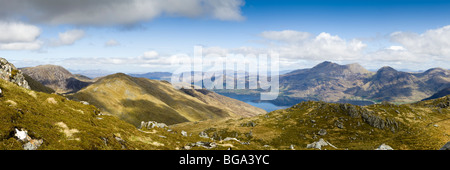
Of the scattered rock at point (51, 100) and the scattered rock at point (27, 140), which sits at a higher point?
the scattered rock at point (51, 100)

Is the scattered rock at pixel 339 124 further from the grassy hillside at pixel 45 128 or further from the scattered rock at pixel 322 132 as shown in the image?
the grassy hillside at pixel 45 128

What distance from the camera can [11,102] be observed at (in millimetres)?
19328

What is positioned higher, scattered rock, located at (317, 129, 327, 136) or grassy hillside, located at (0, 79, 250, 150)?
grassy hillside, located at (0, 79, 250, 150)

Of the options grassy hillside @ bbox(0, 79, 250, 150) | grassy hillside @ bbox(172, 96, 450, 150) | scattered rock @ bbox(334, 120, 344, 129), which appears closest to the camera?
grassy hillside @ bbox(0, 79, 250, 150)

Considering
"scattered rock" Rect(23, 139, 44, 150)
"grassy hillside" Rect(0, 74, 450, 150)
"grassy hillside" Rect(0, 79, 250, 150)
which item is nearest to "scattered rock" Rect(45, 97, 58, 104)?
"grassy hillside" Rect(0, 74, 450, 150)

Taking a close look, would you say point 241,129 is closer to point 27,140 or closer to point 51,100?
point 51,100

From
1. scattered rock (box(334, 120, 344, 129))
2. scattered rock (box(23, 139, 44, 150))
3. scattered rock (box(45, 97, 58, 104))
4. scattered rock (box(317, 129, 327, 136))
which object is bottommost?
scattered rock (box(317, 129, 327, 136))

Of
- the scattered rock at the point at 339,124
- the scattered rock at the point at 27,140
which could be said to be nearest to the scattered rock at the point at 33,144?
the scattered rock at the point at 27,140

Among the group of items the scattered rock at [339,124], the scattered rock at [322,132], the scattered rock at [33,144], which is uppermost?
the scattered rock at [33,144]

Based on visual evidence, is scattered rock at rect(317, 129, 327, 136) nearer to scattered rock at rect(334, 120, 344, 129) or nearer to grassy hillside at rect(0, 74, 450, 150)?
grassy hillside at rect(0, 74, 450, 150)

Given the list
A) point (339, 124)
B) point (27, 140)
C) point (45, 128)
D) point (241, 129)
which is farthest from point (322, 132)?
point (27, 140)

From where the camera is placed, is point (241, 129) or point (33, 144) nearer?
point (33, 144)

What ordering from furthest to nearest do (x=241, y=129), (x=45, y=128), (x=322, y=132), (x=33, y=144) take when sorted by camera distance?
(x=241, y=129) < (x=322, y=132) < (x=45, y=128) < (x=33, y=144)
